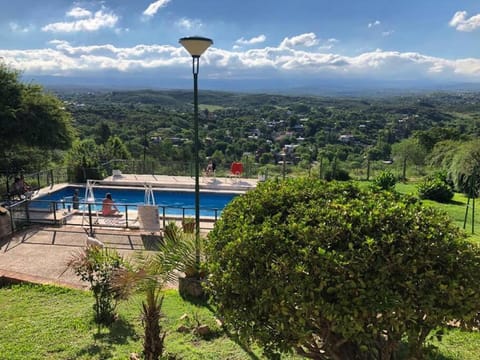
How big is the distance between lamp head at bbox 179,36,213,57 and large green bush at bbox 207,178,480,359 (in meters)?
3.80

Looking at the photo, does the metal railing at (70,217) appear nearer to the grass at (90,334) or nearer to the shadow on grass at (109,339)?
the grass at (90,334)

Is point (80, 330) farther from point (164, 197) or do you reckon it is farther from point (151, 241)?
point (164, 197)

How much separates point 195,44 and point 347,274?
468cm

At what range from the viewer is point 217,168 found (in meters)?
19.4

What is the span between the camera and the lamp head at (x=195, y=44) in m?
6.25

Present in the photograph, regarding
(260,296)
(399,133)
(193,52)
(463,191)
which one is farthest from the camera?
(399,133)

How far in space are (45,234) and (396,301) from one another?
9.04 metres

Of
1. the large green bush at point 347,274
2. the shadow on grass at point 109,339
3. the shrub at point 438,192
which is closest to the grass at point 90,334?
the shadow on grass at point 109,339

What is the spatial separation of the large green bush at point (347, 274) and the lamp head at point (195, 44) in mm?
3800

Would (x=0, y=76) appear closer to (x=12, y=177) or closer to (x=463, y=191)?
(x=12, y=177)

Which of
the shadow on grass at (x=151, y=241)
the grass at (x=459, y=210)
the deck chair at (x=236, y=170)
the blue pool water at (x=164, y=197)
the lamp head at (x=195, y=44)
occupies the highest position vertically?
the lamp head at (x=195, y=44)

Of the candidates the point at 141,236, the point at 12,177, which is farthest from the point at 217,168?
the point at 141,236

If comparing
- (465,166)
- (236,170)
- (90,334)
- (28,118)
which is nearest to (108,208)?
(90,334)

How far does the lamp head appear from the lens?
20.5 feet
